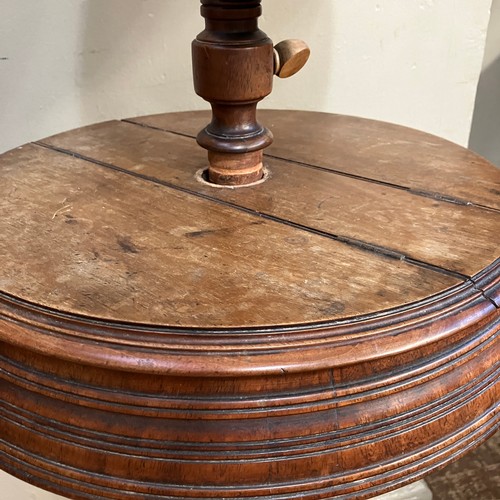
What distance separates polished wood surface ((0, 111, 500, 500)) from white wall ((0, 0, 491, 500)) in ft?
2.11

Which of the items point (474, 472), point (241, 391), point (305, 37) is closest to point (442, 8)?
point (305, 37)

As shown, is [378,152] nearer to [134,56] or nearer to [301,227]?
[301,227]

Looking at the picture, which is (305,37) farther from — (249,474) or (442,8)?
(249,474)

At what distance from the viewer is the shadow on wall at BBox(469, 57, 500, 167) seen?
1.93m

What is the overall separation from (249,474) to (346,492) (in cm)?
8

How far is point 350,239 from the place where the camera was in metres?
0.64

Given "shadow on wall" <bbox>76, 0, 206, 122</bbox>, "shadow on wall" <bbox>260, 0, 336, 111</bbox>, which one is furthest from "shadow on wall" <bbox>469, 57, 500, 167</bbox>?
"shadow on wall" <bbox>76, 0, 206, 122</bbox>

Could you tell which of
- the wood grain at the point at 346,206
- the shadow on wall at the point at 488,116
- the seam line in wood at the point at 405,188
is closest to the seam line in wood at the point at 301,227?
the wood grain at the point at 346,206

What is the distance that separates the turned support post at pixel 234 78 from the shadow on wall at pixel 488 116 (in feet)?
4.38

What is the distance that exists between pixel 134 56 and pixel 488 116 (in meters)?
1.21

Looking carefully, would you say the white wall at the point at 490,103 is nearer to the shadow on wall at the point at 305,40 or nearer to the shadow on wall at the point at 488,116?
the shadow on wall at the point at 488,116

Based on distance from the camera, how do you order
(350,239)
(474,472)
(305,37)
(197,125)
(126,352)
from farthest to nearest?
(474,472) → (305,37) → (197,125) → (350,239) → (126,352)

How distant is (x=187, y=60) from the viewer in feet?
4.28

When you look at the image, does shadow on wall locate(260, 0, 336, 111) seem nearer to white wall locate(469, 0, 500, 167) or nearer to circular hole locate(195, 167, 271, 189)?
circular hole locate(195, 167, 271, 189)
